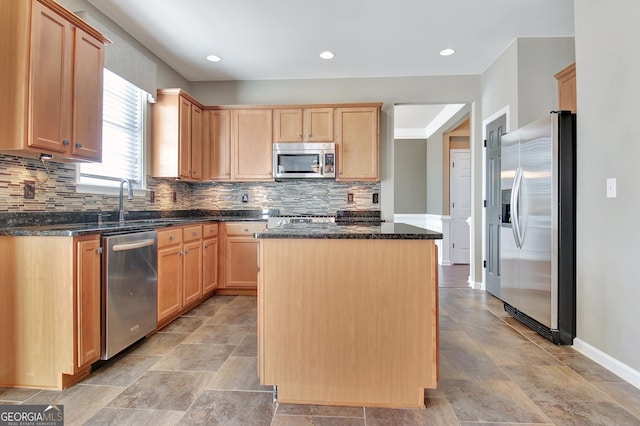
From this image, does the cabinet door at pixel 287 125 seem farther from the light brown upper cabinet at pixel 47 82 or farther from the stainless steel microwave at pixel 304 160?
the light brown upper cabinet at pixel 47 82

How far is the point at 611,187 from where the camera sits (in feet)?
6.54

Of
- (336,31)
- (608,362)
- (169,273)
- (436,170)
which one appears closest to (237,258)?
(169,273)

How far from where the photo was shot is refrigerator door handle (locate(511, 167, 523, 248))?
8.92 feet

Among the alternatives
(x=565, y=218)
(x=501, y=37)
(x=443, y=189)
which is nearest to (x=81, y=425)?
(x=565, y=218)

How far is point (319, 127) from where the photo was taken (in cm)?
393

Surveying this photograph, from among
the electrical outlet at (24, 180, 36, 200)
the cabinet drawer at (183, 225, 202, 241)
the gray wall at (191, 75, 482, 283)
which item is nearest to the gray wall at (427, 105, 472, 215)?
the gray wall at (191, 75, 482, 283)

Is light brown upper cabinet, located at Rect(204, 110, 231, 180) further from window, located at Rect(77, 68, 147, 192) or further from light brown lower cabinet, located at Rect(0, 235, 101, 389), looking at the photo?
light brown lower cabinet, located at Rect(0, 235, 101, 389)

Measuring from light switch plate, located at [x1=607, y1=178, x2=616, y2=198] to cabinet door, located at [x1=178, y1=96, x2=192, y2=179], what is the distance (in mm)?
3735

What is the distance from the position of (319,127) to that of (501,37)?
213 cm

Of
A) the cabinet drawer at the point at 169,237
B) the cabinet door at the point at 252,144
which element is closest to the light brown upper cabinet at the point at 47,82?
the cabinet drawer at the point at 169,237

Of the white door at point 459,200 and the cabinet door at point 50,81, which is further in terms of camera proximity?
the white door at point 459,200

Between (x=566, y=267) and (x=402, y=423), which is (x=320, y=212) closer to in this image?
(x=566, y=267)

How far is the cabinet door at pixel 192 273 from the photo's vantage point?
3041 mm

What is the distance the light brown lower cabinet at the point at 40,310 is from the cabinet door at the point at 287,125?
2586 millimetres
